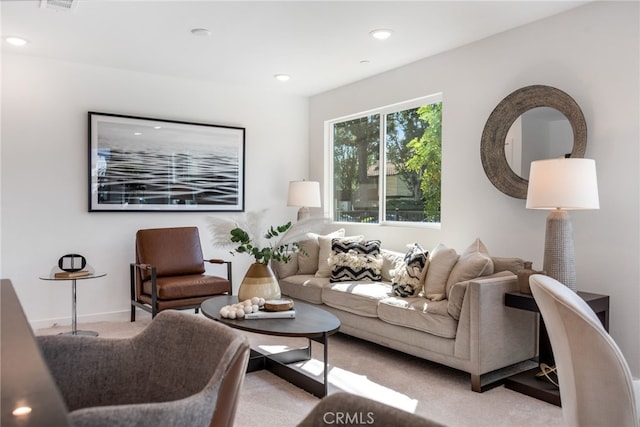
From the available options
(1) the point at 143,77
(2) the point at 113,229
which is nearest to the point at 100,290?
(2) the point at 113,229

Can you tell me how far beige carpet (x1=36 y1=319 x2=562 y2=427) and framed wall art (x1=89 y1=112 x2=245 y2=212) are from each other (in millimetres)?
2462

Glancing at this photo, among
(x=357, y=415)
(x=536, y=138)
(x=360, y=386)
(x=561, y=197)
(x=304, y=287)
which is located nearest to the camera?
(x=357, y=415)

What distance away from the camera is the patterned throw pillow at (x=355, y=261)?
4.33 m

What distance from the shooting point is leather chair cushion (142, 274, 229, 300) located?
13.5 feet

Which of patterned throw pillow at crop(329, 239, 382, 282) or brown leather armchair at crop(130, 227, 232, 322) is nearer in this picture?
brown leather armchair at crop(130, 227, 232, 322)

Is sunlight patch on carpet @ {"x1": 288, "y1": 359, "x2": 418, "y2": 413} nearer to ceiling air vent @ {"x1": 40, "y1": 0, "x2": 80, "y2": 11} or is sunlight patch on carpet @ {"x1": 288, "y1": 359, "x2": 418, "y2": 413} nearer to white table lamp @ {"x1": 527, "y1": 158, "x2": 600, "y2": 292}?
white table lamp @ {"x1": 527, "y1": 158, "x2": 600, "y2": 292}

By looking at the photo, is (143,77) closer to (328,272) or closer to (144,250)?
(144,250)

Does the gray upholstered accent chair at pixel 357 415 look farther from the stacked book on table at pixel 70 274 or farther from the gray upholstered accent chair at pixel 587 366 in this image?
the stacked book on table at pixel 70 274

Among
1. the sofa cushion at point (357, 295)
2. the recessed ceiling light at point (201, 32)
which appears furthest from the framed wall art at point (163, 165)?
the sofa cushion at point (357, 295)

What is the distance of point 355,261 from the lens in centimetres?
435

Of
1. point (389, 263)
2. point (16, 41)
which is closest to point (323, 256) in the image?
point (389, 263)

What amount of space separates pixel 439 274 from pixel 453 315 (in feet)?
1.42

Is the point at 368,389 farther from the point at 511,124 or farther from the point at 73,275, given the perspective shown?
the point at 73,275

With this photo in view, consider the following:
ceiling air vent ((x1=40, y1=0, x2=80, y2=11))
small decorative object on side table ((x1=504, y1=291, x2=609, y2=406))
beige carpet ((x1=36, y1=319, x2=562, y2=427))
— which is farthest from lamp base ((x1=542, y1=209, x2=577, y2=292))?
ceiling air vent ((x1=40, y1=0, x2=80, y2=11))
